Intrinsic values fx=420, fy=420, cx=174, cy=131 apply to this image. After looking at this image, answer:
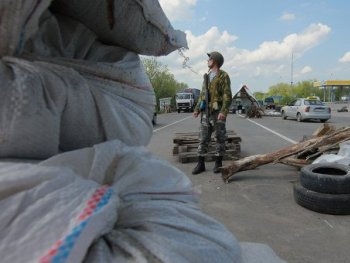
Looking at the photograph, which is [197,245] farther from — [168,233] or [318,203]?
[318,203]

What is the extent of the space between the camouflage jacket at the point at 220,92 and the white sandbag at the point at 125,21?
18.7 ft

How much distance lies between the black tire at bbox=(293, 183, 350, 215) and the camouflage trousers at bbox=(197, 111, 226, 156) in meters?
2.38

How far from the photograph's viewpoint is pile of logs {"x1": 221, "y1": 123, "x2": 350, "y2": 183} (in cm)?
700

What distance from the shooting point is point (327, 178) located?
5.17 metres

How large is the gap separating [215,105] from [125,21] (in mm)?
6071

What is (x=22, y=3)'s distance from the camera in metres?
1.09

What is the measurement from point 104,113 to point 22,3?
39cm

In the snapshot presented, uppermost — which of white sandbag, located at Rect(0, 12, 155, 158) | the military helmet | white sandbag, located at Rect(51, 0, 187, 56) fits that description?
the military helmet

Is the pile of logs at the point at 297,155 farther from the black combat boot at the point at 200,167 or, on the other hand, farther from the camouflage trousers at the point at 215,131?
Result: the black combat boot at the point at 200,167

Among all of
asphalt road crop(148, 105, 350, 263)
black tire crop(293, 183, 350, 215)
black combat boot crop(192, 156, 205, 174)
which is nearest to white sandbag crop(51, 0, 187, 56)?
asphalt road crop(148, 105, 350, 263)

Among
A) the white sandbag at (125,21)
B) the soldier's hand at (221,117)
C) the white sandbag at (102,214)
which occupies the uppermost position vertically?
the white sandbag at (125,21)

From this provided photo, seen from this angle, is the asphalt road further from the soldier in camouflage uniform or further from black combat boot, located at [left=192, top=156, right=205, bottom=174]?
the soldier in camouflage uniform

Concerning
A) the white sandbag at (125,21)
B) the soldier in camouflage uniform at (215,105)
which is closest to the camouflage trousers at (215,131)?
the soldier in camouflage uniform at (215,105)

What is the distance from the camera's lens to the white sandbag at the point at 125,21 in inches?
54.4
